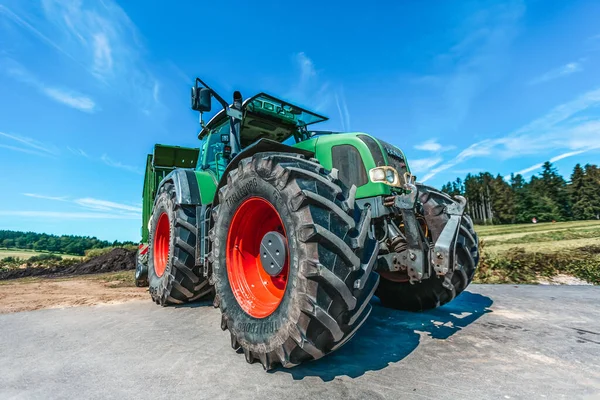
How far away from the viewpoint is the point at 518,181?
90.7 m

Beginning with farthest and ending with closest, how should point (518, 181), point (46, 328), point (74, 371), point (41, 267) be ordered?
point (518, 181), point (41, 267), point (46, 328), point (74, 371)

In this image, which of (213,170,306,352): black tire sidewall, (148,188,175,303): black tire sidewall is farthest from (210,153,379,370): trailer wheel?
(148,188,175,303): black tire sidewall

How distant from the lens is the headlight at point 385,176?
297 centimetres

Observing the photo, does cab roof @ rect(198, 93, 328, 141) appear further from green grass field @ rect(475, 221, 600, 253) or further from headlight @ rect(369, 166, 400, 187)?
green grass field @ rect(475, 221, 600, 253)

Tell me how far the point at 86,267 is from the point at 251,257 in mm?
11679

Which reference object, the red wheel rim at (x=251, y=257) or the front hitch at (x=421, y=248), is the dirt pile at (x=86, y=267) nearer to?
the red wheel rim at (x=251, y=257)

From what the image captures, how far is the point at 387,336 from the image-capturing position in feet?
9.50

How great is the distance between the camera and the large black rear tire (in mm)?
2965

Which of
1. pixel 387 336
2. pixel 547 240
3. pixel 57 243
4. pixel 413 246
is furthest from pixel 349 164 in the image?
pixel 57 243

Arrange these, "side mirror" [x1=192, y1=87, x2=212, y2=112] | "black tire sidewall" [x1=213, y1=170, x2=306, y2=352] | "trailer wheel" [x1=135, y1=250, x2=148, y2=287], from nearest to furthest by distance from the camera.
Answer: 1. "black tire sidewall" [x1=213, y1=170, x2=306, y2=352]
2. "side mirror" [x1=192, y1=87, x2=212, y2=112]
3. "trailer wheel" [x1=135, y1=250, x2=148, y2=287]

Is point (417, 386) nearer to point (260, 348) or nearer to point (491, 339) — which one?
point (260, 348)

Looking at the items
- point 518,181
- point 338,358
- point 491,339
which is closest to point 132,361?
point 338,358

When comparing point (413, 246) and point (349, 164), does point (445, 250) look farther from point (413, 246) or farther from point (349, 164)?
point (349, 164)

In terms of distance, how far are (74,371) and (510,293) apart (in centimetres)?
538
